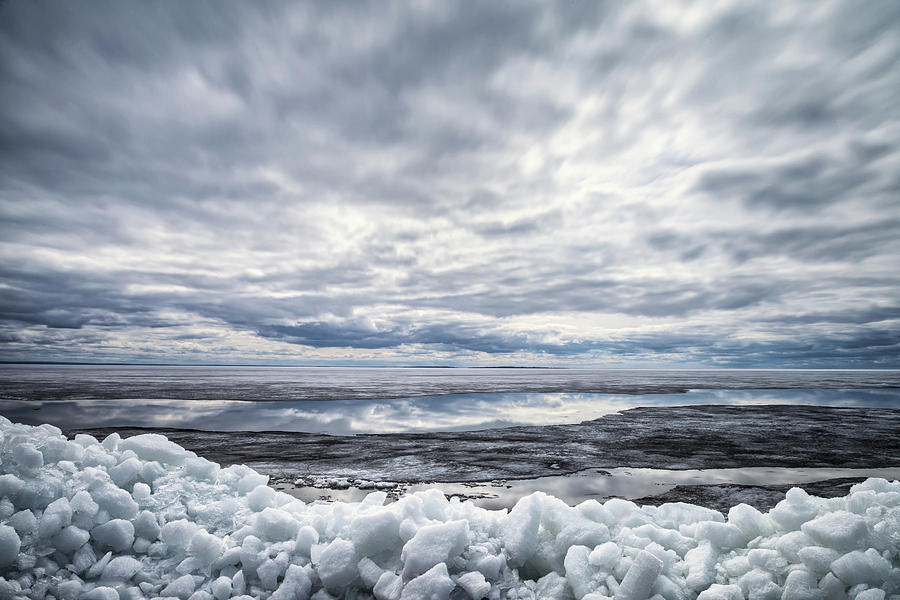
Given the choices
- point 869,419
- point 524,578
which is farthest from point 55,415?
point 869,419

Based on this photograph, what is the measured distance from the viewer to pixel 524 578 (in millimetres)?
3250

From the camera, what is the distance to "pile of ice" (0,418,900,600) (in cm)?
282

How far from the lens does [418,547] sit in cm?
303

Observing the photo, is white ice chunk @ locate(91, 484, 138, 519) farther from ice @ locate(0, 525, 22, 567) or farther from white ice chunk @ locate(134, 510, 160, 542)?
ice @ locate(0, 525, 22, 567)

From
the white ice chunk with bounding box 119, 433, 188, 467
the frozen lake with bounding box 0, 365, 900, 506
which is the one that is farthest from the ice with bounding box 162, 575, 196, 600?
the frozen lake with bounding box 0, 365, 900, 506

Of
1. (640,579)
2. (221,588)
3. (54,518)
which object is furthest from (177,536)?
(640,579)

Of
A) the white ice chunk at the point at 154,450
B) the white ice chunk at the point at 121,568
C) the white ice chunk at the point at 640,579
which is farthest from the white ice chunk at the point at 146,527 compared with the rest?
the white ice chunk at the point at 640,579

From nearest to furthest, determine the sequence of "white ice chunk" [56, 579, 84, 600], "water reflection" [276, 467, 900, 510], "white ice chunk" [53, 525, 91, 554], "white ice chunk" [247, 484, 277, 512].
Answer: "white ice chunk" [56, 579, 84, 600] < "white ice chunk" [53, 525, 91, 554] < "white ice chunk" [247, 484, 277, 512] < "water reflection" [276, 467, 900, 510]

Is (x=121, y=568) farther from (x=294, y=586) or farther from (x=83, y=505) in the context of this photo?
(x=294, y=586)

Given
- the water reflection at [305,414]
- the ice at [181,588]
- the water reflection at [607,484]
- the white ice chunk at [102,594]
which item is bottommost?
the water reflection at [305,414]

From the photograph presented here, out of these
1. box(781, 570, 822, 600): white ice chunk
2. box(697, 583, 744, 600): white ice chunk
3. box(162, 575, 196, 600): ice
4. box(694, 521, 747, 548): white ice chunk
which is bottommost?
box(162, 575, 196, 600): ice

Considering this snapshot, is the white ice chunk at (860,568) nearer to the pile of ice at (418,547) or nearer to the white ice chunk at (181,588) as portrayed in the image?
the pile of ice at (418,547)

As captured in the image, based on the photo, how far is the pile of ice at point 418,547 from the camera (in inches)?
111

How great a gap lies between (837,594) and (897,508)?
848 millimetres
